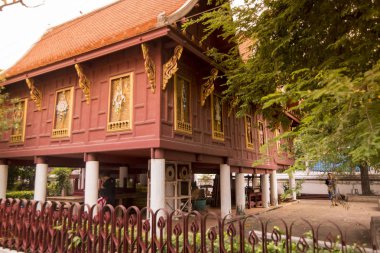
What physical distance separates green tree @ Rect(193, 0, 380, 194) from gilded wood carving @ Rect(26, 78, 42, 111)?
8878mm

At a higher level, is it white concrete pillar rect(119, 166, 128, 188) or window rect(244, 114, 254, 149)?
window rect(244, 114, 254, 149)

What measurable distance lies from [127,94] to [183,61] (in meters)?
2.31

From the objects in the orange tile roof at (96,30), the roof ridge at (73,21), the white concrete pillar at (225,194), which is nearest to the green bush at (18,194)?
the orange tile roof at (96,30)

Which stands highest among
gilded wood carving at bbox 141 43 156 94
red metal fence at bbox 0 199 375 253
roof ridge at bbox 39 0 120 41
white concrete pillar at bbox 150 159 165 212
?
roof ridge at bbox 39 0 120 41

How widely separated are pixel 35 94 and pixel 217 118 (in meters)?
7.64

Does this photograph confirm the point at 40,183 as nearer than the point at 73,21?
Yes

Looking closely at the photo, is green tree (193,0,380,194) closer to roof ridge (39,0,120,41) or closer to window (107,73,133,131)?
window (107,73,133,131)

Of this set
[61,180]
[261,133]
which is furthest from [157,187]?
[61,180]

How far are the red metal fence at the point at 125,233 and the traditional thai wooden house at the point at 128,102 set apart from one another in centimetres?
362

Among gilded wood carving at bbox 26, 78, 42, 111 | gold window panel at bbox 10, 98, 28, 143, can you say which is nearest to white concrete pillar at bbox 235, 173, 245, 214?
gilded wood carving at bbox 26, 78, 42, 111

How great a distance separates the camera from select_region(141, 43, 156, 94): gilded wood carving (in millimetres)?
9102

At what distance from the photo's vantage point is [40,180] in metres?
12.1

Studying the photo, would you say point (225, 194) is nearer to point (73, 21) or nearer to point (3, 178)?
point (3, 178)

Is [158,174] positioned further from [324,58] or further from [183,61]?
[324,58]
